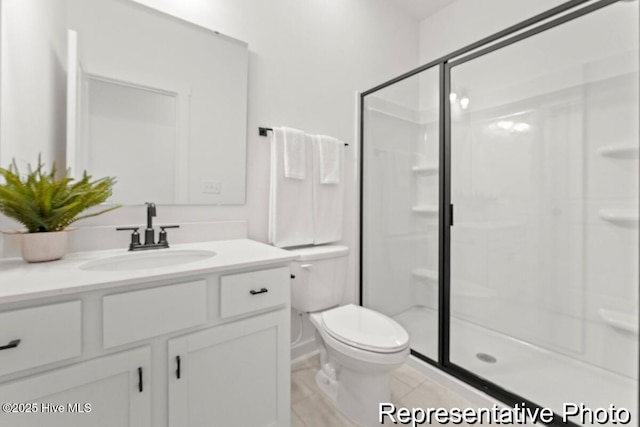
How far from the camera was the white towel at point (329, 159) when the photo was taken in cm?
185

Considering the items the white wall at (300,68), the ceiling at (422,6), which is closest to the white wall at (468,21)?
the ceiling at (422,6)

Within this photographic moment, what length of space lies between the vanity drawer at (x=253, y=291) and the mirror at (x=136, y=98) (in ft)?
1.97

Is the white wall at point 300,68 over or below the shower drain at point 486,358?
over

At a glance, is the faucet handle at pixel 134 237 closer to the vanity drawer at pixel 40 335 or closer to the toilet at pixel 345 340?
the vanity drawer at pixel 40 335

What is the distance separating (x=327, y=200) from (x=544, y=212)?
128 centimetres

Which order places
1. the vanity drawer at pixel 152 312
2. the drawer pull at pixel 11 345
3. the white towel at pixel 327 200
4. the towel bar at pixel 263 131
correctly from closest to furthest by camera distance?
1. the drawer pull at pixel 11 345
2. the vanity drawer at pixel 152 312
3. the towel bar at pixel 263 131
4. the white towel at pixel 327 200

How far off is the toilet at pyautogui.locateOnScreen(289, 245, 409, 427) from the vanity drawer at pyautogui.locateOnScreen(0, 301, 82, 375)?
94cm

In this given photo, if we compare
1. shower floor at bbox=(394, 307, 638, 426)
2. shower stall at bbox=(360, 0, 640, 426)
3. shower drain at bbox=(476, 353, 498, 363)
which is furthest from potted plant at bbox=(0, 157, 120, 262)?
shower drain at bbox=(476, 353, 498, 363)

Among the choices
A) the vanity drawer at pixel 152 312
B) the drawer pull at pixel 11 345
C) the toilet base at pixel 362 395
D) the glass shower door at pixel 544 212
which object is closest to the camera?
the drawer pull at pixel 11 345

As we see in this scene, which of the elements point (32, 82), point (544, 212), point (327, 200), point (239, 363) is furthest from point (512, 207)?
point (32, 82)

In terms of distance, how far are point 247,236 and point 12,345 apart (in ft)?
3.31

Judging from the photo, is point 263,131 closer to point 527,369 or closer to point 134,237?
point 134,237

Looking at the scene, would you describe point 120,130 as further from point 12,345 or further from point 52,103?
point 12,345

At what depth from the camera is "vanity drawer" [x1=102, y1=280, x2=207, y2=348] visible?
85 cm
